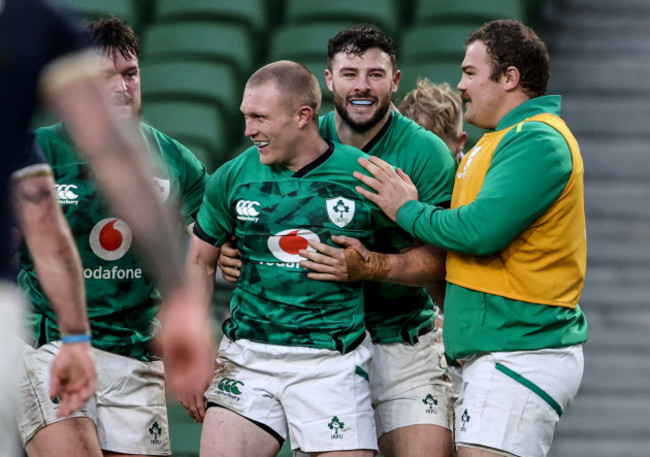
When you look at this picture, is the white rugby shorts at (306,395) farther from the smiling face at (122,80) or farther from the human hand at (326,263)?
the smiling face at (122,80)

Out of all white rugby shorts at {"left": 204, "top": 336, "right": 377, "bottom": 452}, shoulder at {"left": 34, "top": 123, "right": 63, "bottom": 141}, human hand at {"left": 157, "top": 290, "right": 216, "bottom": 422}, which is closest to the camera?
human hand at {"left": 157, "top": 290, "right": 216, "bottom": 422}

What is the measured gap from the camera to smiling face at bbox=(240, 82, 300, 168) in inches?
138

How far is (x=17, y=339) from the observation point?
Answer: 207cm

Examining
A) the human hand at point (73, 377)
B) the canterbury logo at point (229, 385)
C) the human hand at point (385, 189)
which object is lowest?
the canterbury logo at point (229, 385)

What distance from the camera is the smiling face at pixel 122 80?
11.9 ft

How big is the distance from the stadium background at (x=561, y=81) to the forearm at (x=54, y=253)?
4151mm

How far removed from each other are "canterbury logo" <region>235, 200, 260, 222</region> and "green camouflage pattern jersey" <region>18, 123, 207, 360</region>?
8.6 inches

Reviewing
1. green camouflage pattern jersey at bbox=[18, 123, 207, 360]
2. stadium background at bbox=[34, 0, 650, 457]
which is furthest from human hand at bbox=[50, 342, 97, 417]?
stadium background at bbox=[34, 0, 650, 457]

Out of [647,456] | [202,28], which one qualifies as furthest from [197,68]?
[647,456]

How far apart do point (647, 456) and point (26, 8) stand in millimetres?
4653

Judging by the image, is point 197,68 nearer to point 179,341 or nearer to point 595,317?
point 595,317

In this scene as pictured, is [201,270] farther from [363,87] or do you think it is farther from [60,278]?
[60,278]

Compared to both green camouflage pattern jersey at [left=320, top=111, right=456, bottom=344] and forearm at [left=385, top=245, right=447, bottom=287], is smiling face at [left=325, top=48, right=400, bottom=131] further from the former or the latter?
forearm at [left=385, top=245, right=447, bottom=287]

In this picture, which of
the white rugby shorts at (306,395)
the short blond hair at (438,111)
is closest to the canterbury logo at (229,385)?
the white rugby shorts at (306,395)
